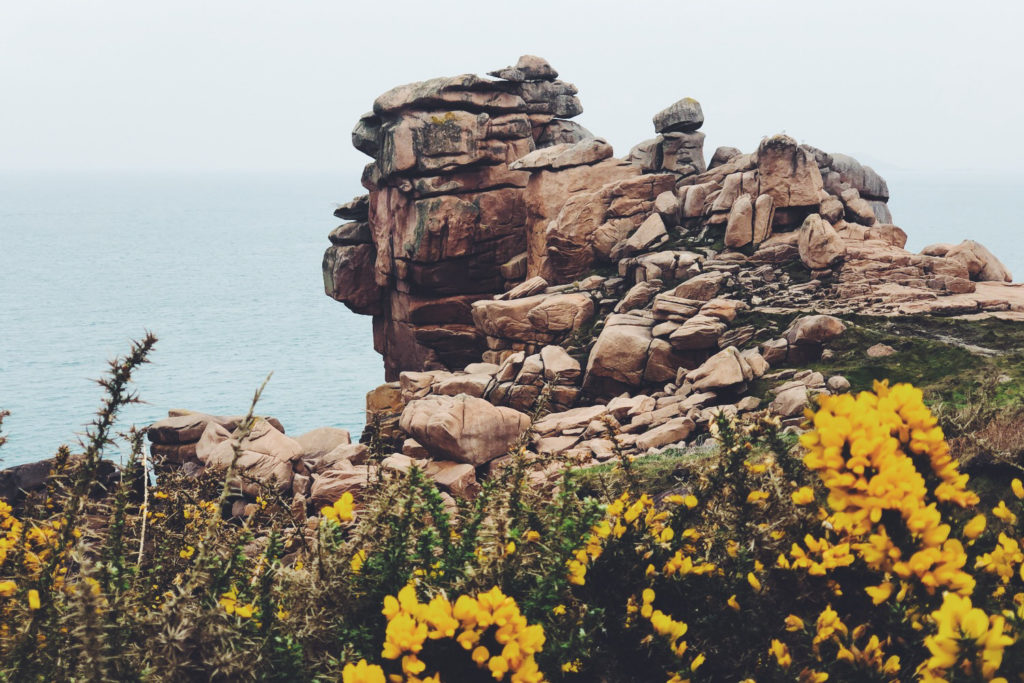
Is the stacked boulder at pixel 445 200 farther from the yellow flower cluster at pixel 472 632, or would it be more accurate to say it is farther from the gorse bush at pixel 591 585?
the yellow flower cluster at pixel 472 632

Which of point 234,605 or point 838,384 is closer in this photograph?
point 234,605

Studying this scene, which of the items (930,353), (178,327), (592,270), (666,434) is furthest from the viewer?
(178,327)

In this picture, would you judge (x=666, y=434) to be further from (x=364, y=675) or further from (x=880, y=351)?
(x=364, y=675)

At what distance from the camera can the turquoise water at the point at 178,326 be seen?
48312 millimetres

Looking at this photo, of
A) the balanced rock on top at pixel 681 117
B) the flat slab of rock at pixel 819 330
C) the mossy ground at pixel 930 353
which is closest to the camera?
the mossy ground at pixel 930 353

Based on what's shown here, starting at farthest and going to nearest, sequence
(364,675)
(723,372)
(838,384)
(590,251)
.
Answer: (590,251) < (723,372) < (838,384) < (364,675)

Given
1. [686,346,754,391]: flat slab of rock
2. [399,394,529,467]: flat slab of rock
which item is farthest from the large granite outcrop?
[399,394,529,467]: flat slab of rock

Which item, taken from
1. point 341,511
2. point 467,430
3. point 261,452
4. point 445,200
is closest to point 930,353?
point 467,430

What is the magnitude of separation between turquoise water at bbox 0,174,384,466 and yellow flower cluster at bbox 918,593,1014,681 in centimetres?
373

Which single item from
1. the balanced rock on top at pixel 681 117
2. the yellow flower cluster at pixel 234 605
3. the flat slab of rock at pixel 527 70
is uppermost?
the flat slab of rock at pixel 527 70

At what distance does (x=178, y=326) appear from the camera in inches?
2911

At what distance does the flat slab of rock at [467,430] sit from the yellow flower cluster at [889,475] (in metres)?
14.3

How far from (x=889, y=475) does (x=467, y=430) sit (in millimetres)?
15070

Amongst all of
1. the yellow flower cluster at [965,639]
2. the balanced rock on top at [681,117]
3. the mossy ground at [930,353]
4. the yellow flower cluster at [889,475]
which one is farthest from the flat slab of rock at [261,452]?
the balanced rock on top at [681,117]
